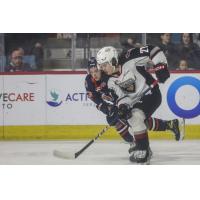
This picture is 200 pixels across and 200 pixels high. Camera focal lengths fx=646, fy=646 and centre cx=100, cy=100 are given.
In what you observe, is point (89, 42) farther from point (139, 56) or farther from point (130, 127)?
point (130, 127)

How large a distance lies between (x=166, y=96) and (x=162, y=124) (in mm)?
250

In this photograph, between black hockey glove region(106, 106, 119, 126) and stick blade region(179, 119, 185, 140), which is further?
stick blade region(179, 119, 185, 140)

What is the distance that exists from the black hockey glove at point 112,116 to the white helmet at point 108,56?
0.34 metres

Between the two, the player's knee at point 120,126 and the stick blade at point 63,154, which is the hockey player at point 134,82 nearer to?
the player's knee at point 120,126

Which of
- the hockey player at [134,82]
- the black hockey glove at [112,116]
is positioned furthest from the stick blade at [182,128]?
the black hockey glove at [112,116]

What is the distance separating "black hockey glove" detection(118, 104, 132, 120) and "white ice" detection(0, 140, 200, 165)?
0.76ft

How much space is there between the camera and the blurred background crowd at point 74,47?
507cm

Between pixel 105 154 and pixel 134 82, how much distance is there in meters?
0.61

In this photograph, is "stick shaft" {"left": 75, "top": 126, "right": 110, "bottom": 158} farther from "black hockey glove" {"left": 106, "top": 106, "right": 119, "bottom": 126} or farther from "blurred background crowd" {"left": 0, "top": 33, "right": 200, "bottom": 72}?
"blurred background crowd" {"left": 0, "top": 33, "right": 200, "bottom": 72}

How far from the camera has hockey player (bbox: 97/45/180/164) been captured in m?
4.96

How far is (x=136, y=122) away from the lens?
5.00 m

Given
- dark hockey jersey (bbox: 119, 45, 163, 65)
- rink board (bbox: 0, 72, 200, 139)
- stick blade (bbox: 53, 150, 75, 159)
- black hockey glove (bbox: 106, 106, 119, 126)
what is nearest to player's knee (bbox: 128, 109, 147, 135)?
black hockey glove (bbox: 106, 106, 119, 126)

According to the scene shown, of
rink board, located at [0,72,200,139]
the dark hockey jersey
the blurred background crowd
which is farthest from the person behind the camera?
rink board, located at [0,72,200,139]

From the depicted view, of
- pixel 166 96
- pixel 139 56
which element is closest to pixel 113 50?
pixel 139 56
